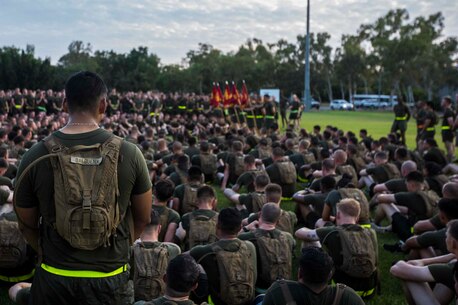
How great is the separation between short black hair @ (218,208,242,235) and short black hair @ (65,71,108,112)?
6.51 feet

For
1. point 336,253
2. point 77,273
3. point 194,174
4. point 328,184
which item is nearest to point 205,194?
point 336,253

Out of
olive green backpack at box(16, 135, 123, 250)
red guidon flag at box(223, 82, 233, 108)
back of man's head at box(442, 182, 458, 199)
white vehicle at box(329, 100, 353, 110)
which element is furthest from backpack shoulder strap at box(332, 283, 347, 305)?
white vehicle at box(329, 100, 353, 110)

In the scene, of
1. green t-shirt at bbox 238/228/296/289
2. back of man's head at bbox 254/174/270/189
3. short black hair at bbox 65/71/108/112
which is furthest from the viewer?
back of man's head at bbox 254/174/270/189

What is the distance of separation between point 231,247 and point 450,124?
40.0 feet

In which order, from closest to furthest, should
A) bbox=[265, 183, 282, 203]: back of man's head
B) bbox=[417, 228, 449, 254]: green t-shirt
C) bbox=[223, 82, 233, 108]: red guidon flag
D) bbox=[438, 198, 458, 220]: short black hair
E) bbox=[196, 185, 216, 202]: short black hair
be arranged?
bbox=[438, 198, 458, 220]: short black hair < bbox=[417, 228, 449, 254]: green t-shirt < bbox=[196, 185, 216, 202]: short black hair < bbox=[265, 183, 282, 203]: back of man's head < bbox=[223, 82, 233, 108]: red guidon flag

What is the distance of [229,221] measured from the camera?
428 centimetres

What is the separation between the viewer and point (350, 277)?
4.95 metres

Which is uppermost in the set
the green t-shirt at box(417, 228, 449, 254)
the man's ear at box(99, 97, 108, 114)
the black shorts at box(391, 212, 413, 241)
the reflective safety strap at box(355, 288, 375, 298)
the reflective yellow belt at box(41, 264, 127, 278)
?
the man's ear at box(99, 97, 108, 114)

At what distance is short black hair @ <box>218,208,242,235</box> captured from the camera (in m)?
4.28

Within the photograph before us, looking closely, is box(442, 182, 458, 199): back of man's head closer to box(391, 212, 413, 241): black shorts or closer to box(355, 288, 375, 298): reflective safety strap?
box(391, 212, 413, 241): black shorts

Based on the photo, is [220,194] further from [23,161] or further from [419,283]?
[23,161]

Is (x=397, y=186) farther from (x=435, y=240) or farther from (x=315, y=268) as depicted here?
(x=315, y=268)

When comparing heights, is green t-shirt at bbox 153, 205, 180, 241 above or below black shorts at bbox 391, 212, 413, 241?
above

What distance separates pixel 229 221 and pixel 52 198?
2.03 metres
